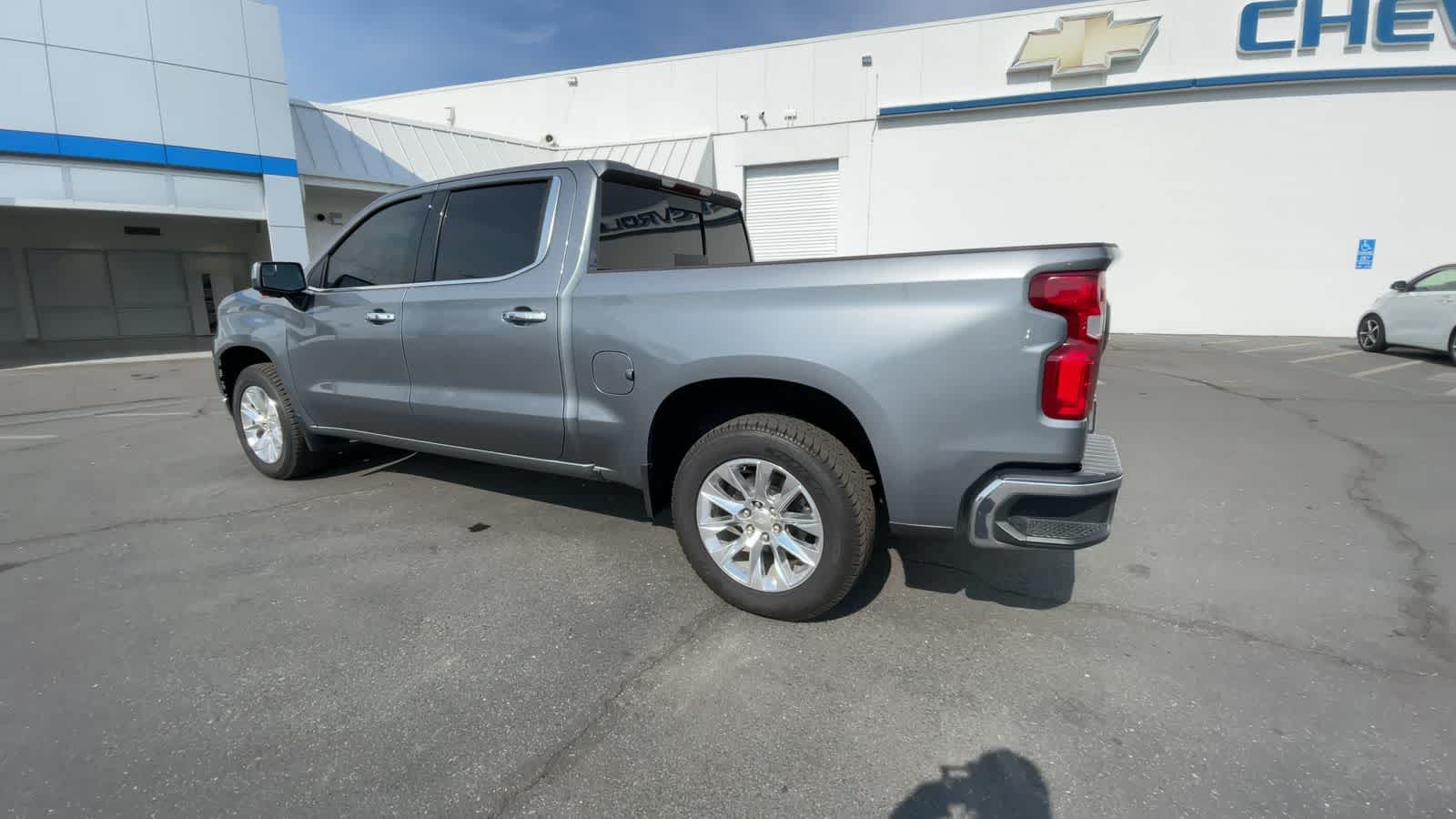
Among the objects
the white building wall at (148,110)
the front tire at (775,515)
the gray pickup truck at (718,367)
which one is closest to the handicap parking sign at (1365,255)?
the gray pickup truck at (718,367)

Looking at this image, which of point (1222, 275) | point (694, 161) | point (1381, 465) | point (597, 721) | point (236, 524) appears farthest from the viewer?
point (694, 161)

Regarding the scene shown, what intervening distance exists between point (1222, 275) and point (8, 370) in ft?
81.8

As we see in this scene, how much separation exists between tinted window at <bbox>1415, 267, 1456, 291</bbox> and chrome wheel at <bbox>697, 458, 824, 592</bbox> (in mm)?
13442

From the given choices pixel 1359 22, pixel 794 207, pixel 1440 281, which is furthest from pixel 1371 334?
pixel 794 207

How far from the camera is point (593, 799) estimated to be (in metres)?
1.92

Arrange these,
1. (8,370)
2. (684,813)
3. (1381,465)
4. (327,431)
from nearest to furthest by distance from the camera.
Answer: (684,813) → (327,431) → (1381,465) → (8,370)

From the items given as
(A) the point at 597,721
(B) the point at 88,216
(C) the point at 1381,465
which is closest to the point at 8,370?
(B) the point at 88,216

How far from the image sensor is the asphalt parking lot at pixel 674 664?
1977mm

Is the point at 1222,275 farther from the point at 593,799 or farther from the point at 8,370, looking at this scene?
the point at 8,370

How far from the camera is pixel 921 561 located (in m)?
3.53

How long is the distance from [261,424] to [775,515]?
4194mm

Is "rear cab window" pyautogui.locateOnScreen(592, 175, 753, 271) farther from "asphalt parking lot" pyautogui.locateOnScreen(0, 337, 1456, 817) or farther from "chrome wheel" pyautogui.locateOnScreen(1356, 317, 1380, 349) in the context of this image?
"chrome wheel" pyautogui.locateOnScreen(1356, 317, 1380, 349)

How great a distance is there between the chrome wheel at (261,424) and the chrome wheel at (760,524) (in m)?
3.55

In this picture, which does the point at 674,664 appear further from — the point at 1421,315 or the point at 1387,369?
the point at 1421,315
